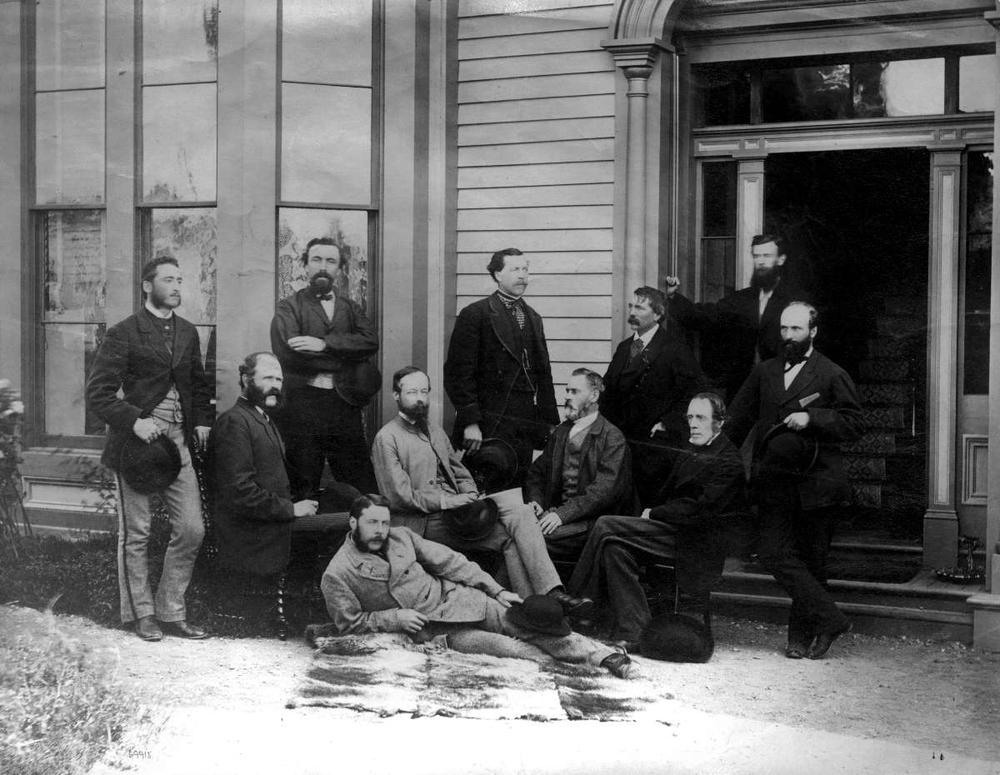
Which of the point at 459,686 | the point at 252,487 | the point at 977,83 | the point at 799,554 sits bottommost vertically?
the point at 459,686

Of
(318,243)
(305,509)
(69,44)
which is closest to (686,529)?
(305,509)

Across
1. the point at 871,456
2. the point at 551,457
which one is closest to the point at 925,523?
the point at 871,456

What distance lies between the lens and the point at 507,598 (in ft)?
9.16

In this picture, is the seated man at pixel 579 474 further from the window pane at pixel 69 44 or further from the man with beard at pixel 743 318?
the window pane at pixel 69 44

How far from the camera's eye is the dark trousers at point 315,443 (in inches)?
117

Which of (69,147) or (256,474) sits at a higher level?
(69,147)

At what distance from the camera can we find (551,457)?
2822mm

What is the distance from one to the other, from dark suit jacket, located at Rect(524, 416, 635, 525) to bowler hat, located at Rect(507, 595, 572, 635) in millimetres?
213

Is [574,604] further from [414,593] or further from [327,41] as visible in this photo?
[327,41]

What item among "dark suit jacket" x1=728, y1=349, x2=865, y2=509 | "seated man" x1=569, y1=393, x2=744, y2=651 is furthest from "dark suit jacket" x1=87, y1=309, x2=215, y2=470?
"dark suit jacket" x1=728, y1=349, x2=865, y2=509

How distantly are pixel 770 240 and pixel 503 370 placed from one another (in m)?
0.78

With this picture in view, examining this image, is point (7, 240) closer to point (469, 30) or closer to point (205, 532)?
point (205, 532)

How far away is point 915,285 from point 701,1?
0.93 metres

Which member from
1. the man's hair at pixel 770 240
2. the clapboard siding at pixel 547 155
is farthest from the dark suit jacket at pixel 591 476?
the man's hair at pixel 770 240
